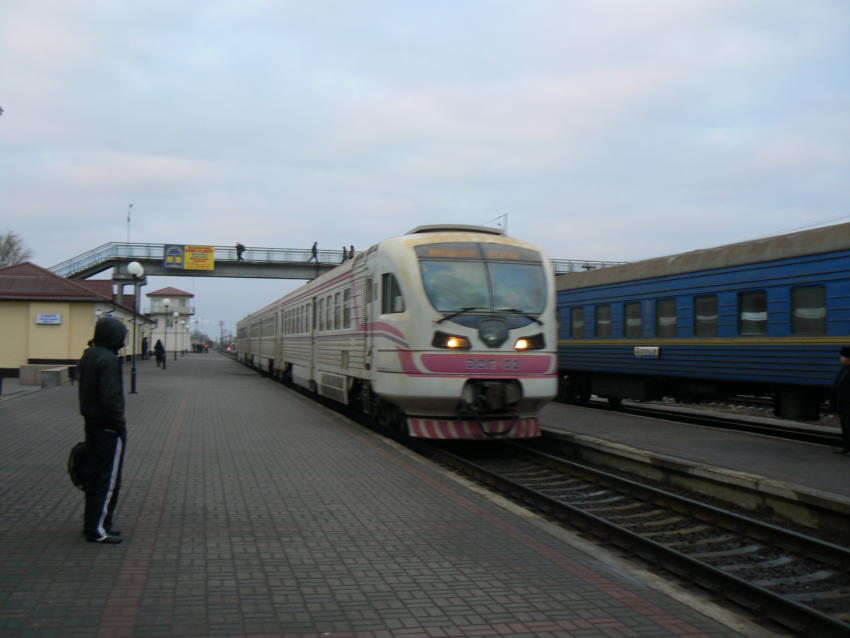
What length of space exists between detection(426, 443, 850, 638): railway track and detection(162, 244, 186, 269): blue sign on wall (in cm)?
3651

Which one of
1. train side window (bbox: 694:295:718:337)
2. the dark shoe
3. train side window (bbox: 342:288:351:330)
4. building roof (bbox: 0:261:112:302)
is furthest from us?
building roof (bbox: 0:261:112:302)

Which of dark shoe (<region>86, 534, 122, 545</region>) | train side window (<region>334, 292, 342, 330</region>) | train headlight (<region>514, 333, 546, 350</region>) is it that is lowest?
dark shoe (<region>86, 534, 122, 545</region>)

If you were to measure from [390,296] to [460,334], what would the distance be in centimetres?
143

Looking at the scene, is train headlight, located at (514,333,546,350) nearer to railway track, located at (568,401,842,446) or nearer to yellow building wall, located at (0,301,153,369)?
railway track, located at (568,401,842,446)

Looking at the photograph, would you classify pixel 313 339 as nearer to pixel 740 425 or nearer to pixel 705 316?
pixel 705 316

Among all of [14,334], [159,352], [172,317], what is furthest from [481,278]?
[172,317]

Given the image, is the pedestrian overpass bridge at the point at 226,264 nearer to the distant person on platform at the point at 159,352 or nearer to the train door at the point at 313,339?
the distant person on platform at the point at 159,352

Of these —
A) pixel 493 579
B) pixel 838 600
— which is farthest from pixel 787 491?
pixel 493 579

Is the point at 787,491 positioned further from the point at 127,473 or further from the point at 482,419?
the point at 127,473

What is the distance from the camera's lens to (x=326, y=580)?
17.3ft

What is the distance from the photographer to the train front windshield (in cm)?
1084

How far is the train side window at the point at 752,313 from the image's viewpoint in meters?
12.8

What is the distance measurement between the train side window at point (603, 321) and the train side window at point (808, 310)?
208 inches

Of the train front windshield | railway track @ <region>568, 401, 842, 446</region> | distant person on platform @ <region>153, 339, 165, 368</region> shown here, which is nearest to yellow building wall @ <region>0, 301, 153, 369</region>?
distant person on platform @ <region>153, 339, 165, 368</region>
